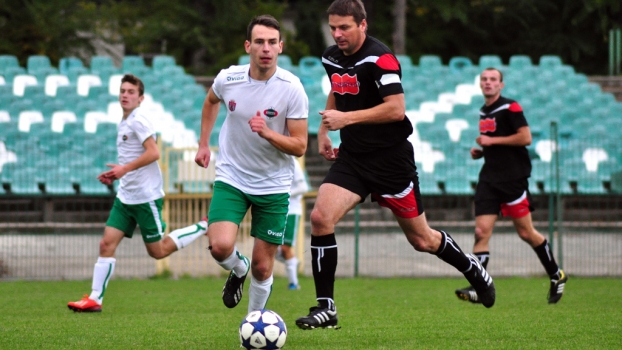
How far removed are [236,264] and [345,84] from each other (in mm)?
1578

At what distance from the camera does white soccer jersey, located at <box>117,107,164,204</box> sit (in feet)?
29.7

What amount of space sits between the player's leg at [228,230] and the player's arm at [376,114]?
95 cm

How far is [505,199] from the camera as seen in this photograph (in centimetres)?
962

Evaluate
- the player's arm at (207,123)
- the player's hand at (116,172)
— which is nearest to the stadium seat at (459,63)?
the player's hand at (116,172)

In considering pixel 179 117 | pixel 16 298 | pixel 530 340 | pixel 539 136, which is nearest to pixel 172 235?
pixel 16 298

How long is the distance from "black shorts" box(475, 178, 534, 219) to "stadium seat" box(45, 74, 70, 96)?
40.5 ft

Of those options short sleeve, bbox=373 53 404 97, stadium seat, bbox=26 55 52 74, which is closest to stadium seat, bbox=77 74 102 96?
stadium seat, bbox=26 55 52 74

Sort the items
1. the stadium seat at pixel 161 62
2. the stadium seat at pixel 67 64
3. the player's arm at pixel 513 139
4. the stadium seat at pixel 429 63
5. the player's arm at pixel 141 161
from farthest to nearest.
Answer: the stadium seat at pixel 429 63
the stadium seat at pixel 161 62
the stadium seat at pixel 67 64
the player's arm at pixel 513 139
the player's arm at pixel 141 161

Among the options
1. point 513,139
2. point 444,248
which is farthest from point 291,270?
point 444,248

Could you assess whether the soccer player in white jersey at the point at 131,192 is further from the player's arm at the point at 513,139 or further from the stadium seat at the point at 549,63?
the stadium seat at the point at 549,63

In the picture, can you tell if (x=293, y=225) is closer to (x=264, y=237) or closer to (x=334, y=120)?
(x=264, y=237)

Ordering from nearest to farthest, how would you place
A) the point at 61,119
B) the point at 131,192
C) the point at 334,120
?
1. the point at 334,120
2. the point at 131,192
3. the point at 61,119

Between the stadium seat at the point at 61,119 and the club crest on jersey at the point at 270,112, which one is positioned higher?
the stadium seat at the point at 61,119

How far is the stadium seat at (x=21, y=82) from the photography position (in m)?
19.2
